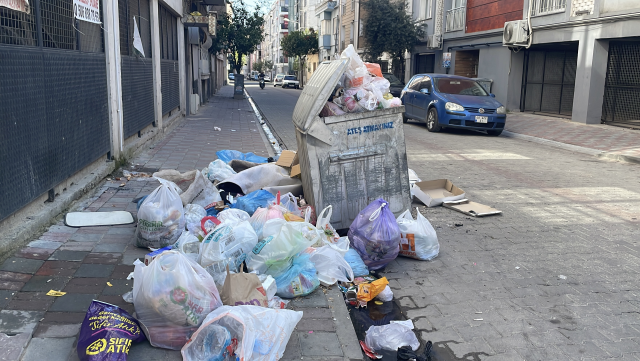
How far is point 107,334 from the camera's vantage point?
9.13 ft

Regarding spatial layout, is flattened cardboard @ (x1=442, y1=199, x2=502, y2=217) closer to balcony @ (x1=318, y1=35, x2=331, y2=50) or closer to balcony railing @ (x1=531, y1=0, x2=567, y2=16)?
balcony railing @ (x1=531, y1=0, x2=567, y2=16)

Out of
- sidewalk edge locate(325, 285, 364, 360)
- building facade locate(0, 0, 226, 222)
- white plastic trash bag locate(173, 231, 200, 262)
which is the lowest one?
sidewalk edge locate(325, 285, 364, 360)

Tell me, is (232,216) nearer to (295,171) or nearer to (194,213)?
(194,213)

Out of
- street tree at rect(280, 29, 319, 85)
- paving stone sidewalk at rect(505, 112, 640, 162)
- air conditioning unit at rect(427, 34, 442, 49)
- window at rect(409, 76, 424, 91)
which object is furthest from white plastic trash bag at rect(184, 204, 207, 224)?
street tree at rect(280, 29, 319, 85)

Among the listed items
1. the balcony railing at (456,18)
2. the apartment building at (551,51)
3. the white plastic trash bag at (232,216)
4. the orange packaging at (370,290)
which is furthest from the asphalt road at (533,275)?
the balcony railing at (456,18)

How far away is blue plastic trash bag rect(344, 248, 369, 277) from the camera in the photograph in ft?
14.1

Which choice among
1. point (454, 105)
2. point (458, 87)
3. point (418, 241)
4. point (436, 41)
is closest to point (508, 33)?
point (458, 87)

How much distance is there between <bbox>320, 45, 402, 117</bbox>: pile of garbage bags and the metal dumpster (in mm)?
106

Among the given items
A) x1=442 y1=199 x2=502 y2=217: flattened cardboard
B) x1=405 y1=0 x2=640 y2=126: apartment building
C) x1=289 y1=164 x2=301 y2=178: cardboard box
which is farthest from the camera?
x1=405 y1=0 x2=640 y2=126: apartment building

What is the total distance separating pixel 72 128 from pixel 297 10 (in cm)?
8730

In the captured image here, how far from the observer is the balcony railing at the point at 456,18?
24.3m

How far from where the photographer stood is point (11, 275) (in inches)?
147

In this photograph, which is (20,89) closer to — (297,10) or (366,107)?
(366,107)

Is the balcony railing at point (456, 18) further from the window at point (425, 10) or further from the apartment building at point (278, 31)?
the apartment building at point (278, 31)
